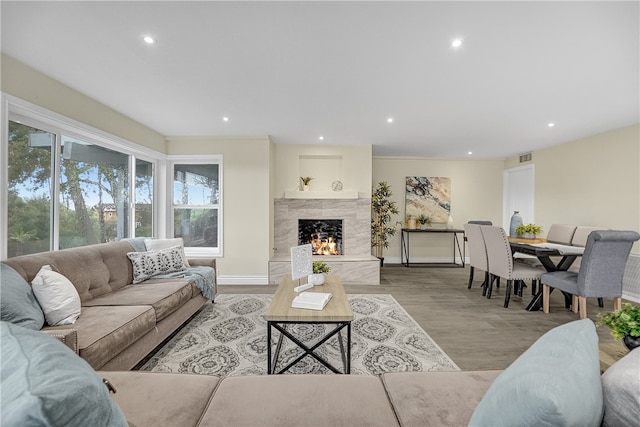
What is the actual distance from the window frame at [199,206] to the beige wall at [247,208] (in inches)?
2.5

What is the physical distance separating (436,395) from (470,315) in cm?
253

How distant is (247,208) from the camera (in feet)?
15.0

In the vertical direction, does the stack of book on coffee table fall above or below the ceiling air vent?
below

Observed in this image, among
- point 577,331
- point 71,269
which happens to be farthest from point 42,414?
point 71,269

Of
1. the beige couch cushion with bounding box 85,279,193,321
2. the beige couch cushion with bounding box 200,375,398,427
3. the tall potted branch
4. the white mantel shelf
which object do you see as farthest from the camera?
the tall potted branch

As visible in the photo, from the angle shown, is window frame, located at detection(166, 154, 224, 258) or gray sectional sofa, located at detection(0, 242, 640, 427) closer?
gray sectional sofa, located at detection(0, 242, 640, 427)

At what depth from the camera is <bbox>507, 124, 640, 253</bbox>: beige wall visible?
388 centimetres

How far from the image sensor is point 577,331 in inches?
32.5

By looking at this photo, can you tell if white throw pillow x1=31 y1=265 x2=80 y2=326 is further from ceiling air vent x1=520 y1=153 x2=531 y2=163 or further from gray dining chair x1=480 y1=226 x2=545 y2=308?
ceiling air vent x1=520 y1=153 x2=531 y2=163

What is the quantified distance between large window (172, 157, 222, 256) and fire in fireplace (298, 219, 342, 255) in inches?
62.8

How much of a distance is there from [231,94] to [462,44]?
2.18 meters

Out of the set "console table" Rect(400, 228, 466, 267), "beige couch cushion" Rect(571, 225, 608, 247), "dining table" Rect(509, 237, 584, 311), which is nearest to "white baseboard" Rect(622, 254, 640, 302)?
"beige couch cushion" Rect(571, 225, 608, 247)

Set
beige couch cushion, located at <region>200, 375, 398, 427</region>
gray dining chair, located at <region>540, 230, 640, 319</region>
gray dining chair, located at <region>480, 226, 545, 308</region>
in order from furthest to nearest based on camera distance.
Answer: gray dining chair, located at <region>480, 226, 545, 308</region> < gray dining chair, located at <region>540, 230, 640, 319</region> < beige couch cushion, located at <region>200, 375, 398, 427</region>

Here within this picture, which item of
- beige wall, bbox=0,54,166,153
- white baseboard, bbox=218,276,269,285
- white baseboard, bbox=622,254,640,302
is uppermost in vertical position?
beige wall, bbox=0,54,166,153
